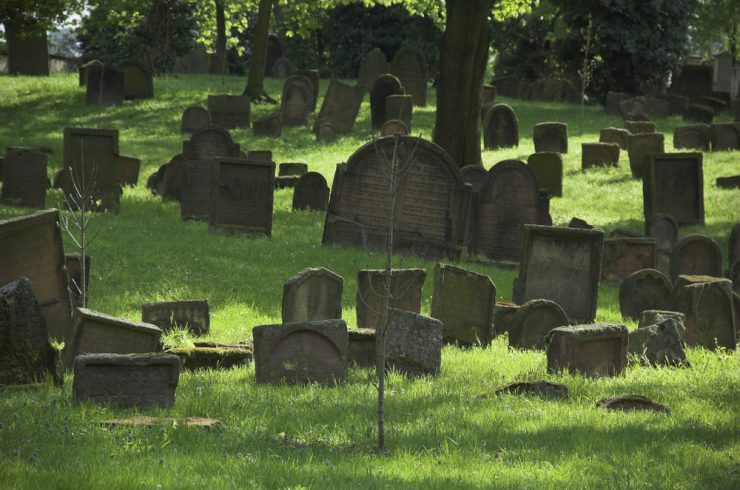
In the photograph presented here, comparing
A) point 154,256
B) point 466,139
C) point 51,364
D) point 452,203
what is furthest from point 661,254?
point 51,364

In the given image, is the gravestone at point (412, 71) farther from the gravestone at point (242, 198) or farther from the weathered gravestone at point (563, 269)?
the weathered gravestone at point (563, 269)

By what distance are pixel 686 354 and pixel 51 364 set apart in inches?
A: 236

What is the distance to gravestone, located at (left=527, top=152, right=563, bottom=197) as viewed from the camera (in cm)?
2411

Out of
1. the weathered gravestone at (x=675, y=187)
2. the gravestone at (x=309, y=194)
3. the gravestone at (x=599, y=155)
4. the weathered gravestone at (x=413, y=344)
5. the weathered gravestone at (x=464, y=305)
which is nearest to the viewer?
the weathered gravestone at (x=413, y=344)

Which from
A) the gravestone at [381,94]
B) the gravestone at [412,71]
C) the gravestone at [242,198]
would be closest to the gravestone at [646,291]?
the gravestone at [242,198]

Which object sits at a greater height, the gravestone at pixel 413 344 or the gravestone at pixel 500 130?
the gravestone at pixel 500 130

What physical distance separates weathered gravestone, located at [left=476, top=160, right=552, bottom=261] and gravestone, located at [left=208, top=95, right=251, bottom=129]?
15.7 metres

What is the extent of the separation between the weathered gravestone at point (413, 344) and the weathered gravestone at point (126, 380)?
244 cm

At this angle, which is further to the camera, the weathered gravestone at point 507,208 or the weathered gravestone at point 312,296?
the weathered gravestone at point 507,208

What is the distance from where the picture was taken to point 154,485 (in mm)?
6195

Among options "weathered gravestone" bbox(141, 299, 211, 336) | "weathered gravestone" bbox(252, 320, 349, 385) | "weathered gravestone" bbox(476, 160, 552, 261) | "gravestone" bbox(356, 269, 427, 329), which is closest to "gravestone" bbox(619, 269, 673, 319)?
"gravestone" bbox(356, 269, 427, 329)

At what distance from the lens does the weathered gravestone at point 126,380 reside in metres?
8.16

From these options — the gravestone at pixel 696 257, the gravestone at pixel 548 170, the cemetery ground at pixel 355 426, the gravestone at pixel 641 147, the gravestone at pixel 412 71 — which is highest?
the gravestone at pixel 412 71

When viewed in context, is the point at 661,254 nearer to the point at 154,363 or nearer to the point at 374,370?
the point at 374,370
